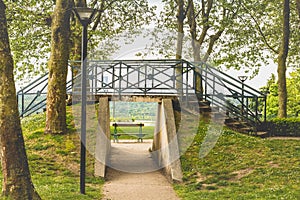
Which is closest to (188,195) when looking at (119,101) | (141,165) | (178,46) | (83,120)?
(83,120)

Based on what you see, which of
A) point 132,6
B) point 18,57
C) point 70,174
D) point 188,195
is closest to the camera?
point 188,195

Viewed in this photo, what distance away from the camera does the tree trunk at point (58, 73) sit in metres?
15.0

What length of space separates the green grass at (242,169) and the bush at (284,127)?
7.47 ft

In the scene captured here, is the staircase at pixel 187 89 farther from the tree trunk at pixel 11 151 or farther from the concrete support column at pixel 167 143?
the tree trunk at pixel 11 151

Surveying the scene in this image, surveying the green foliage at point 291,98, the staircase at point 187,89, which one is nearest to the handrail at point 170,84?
the staircase at point 187,89

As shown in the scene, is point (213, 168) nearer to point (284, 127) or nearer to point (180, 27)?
point (284, 127)

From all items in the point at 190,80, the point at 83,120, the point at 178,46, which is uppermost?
the point at 178,46

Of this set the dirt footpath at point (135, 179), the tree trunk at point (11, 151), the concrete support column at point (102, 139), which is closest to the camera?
the tree trunk at point (11, 151)

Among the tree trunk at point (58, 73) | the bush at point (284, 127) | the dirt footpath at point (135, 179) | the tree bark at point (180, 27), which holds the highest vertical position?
the tree bark at point (180, 27)

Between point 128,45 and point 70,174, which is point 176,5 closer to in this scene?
point 128,45

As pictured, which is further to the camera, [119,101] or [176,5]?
[176,5]

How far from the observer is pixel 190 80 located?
17.0 m

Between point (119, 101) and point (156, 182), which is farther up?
point (119, 101)

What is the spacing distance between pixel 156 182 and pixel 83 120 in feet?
10.6
